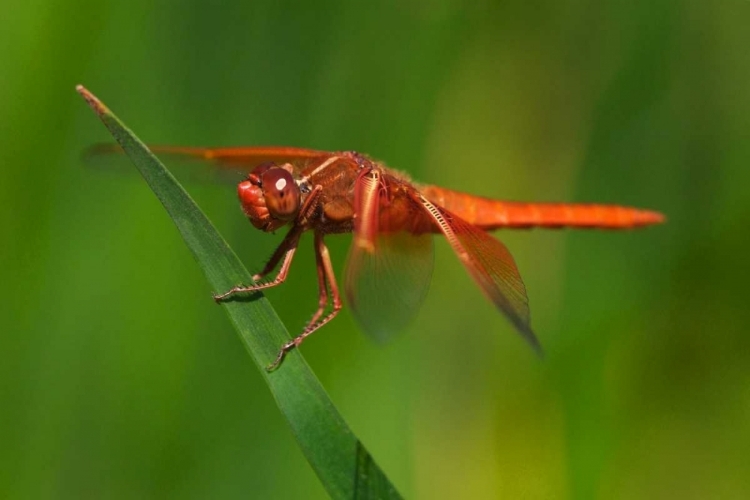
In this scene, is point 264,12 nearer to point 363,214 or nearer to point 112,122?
point 363,214

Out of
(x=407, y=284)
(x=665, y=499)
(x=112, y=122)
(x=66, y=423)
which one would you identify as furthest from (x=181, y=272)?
(x=665, y=499)

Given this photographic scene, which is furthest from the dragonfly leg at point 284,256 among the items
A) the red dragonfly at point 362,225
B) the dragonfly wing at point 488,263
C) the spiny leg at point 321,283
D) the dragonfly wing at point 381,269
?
the dragonfly wing at point 488,263

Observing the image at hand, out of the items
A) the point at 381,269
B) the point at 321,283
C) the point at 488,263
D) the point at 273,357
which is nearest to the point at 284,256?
the point at 321,283

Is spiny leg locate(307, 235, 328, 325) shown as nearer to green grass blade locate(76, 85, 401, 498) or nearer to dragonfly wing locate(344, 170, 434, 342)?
dragonfly wing locate(344, 170, 434, 342)

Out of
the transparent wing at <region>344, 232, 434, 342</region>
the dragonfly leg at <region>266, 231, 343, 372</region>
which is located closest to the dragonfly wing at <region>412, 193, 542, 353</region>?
the transparent wing at <region>344, 232, 434, 342</region>

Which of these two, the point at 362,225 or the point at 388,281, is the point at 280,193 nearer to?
the point at 362,225

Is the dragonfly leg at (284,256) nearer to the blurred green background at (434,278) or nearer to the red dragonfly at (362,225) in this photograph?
the red dragonfly at (362,225)

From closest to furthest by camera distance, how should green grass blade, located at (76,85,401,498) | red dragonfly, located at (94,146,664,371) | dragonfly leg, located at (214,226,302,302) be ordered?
green grass blade, located at (76,85,401,498), red dragonfly, located at (94,146,664,371), dragonfly leg, located at (214,226,302,302)
